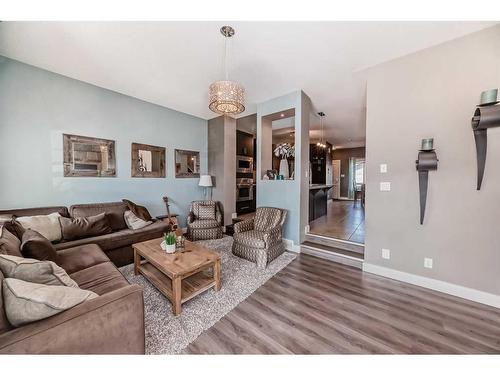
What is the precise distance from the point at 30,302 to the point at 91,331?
319 millimetres

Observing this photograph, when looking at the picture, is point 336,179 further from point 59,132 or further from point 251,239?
point 59,132

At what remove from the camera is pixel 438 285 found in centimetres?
219

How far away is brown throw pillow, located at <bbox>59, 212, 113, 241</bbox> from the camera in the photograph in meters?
2.55

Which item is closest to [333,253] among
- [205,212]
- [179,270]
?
[179,270]

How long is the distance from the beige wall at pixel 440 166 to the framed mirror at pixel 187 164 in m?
3.79

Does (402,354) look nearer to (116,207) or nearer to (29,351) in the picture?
(29,351)

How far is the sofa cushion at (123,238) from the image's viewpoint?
8.18ft

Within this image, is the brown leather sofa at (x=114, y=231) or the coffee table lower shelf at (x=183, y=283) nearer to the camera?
the coffee table lower shelf at (x=183, y=283)

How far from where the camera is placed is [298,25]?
1933 mm

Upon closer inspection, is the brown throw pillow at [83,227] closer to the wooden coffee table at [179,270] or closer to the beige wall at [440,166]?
the wooden coffee table at [179,270]

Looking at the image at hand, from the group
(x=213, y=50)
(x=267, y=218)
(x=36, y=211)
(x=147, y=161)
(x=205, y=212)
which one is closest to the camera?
(x=213, y=50)

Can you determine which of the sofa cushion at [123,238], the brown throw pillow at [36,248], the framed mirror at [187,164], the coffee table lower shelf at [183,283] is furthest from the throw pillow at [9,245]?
the framed mirror at [187,164]
